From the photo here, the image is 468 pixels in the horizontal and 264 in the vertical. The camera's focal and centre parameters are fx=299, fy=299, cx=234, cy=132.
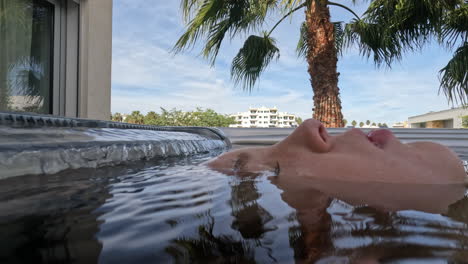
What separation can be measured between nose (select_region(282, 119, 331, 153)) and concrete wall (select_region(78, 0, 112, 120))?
314 centimetres

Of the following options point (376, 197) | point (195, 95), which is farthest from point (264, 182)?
point (195, 95)

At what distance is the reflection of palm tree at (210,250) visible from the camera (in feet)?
0.77

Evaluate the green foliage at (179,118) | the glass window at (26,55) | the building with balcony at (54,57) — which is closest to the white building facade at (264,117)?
the green foliage at (179,118)

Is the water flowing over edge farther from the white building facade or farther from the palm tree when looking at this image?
the white building facade

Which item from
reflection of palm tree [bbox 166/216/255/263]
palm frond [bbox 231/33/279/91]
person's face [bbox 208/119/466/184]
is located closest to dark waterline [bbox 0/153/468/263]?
reflection of palm tree [bbox 166/216/255/263]

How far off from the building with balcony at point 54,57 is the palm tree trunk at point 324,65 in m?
3.25

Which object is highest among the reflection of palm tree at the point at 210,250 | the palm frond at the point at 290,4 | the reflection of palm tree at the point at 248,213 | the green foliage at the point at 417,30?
the palm frond at the point at 290,4

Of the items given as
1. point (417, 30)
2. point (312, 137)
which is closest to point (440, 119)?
point (417, 30)

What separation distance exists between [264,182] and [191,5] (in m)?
4.37

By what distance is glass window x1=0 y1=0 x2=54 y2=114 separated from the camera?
2.84m

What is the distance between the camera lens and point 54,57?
3.16m

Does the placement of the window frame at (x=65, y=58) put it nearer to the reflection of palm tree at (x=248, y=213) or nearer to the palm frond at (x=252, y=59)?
the palm frond at (x=252, y=59)

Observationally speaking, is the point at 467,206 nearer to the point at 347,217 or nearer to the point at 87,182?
the point at 347,217

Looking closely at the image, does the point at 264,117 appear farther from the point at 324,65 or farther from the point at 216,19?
the point at 216,19
